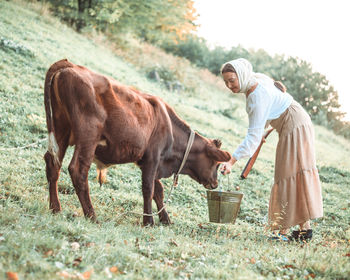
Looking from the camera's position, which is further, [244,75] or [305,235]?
[305,235]


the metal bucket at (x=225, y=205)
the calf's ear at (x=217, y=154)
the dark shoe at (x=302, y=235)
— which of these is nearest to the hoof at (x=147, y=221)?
the metal bucket at (x=225, y=205)

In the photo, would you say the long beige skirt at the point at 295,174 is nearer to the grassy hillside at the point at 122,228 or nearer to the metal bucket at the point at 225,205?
the grassy hillside at the point at 122,228

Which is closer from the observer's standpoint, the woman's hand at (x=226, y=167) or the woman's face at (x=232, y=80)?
the woman's face at (x=232, y=80)

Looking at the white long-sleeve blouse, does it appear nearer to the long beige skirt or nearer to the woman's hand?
the woman's hand

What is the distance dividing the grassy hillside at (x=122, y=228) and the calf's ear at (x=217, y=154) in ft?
3.19

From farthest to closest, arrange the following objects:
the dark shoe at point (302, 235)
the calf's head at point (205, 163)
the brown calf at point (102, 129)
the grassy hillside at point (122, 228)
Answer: the calf's head at point (205, 163)
the dark shoe at point (302, 235)
the brown calf at point (102, 129)
the grassy hillside at point (122, 228)

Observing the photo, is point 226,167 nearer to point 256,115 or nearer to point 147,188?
point 256,115

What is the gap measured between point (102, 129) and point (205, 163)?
1860 millimetres

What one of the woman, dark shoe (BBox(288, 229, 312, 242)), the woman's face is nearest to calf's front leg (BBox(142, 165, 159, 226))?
the woman

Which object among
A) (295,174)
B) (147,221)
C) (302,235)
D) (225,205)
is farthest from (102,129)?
(302,235)

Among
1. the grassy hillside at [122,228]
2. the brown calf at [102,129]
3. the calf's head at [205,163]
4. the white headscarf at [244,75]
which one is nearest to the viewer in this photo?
the grassy hillside at [122,228]

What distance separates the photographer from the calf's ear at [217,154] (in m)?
5.44

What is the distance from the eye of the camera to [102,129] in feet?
14.4

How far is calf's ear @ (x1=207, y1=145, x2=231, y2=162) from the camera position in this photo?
5.44 metres
